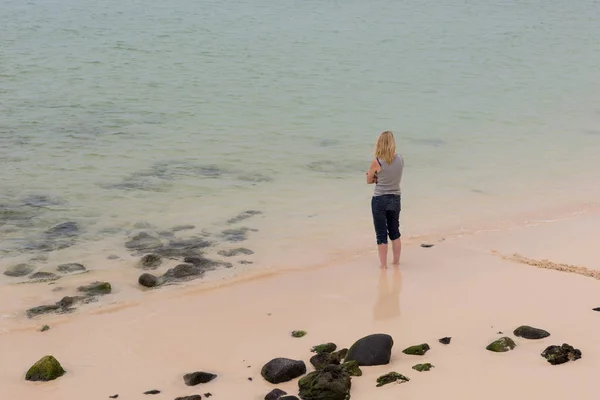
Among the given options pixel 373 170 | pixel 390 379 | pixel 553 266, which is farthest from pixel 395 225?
pixel 390 379

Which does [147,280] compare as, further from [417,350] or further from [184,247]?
[417,350]

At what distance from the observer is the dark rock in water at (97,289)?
10539mm

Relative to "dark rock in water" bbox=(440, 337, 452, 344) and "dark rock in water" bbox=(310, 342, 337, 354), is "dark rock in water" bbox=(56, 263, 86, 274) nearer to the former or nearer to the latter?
"dark rock in water" bbox=(310, 342, 337, 354)

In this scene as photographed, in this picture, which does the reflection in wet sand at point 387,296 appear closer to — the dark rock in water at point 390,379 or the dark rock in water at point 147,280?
the dark rock in water at point 390,379

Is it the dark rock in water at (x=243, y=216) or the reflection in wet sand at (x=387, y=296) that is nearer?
the reflection in wet sand at (x=387, y=296)

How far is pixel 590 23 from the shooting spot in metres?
38.1

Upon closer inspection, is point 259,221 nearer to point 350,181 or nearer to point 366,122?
point 350,181

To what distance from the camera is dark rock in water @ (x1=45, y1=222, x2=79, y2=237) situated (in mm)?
12820

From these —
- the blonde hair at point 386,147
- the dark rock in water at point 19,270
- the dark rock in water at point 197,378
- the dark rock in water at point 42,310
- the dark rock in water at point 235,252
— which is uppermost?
the blonde hair at point 386,147

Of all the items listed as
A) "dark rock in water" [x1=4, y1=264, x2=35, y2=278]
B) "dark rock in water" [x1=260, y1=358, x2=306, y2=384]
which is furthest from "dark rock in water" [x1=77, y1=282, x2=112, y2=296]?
"dark rock in water" [x1=260, y1=358, x2=306, y2=384]

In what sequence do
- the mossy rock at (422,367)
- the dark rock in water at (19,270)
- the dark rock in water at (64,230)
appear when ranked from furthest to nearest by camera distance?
the dark rock in water at (64,230) → the dark rock in water at (19,270) → the mossy rock at (422,367)

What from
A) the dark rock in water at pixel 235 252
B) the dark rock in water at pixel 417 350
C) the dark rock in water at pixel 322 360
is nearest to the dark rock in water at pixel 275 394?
the dark rock in water at pixel 322 360

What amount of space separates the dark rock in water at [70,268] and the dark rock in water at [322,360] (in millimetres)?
4476

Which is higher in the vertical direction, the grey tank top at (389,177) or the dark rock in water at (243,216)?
the grey tank top at (389,177)
